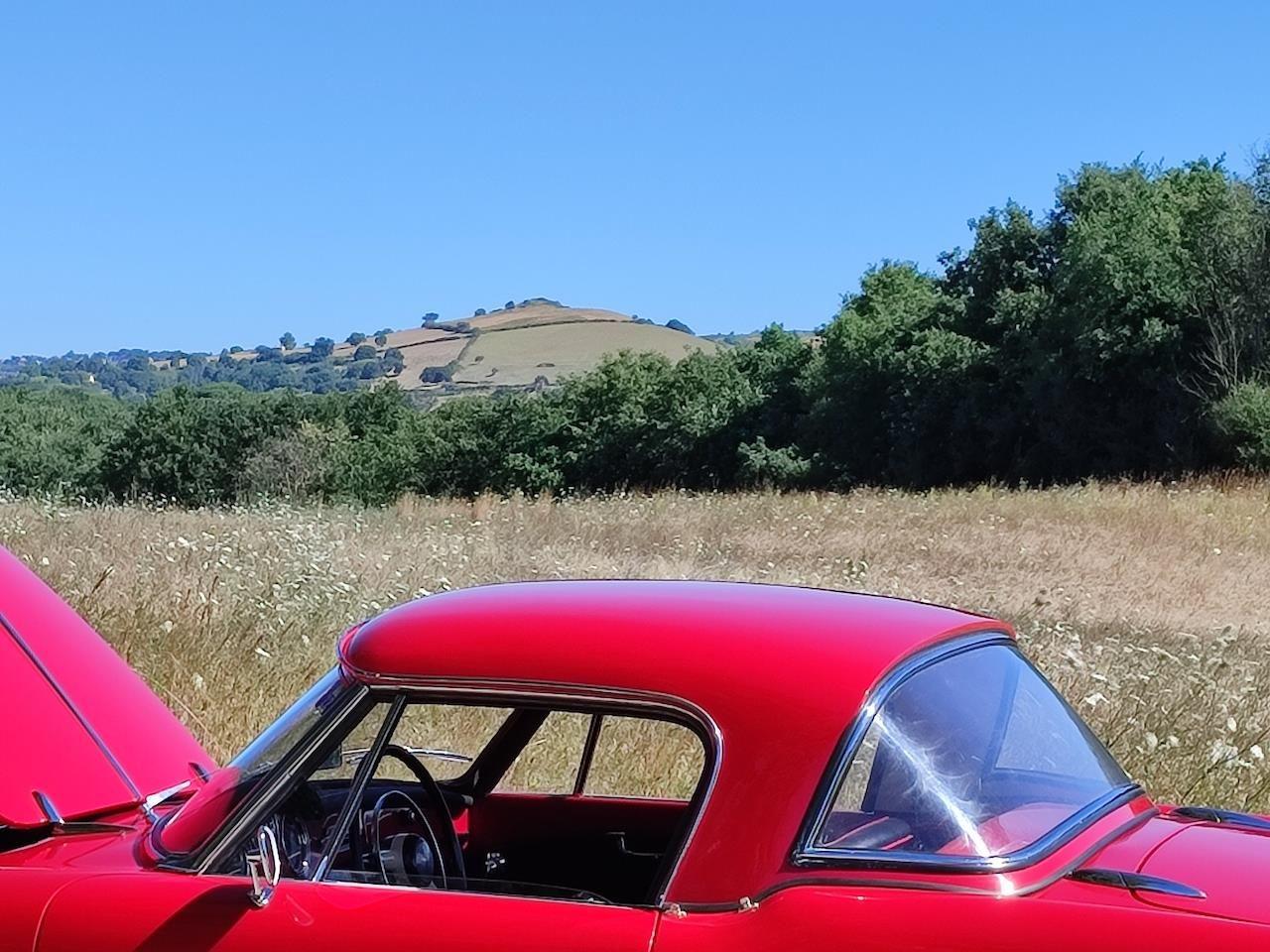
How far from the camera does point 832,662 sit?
8.06 ft

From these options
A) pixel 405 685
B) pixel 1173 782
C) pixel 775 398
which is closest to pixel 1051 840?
pixel 405 685

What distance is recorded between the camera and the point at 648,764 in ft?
16.2

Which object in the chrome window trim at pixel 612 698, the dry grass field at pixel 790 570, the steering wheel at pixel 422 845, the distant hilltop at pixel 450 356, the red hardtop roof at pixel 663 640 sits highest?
the distant hilltop at pixel 450 356

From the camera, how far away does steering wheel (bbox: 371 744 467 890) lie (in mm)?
2832

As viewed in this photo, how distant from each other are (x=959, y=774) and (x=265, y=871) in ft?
4.12

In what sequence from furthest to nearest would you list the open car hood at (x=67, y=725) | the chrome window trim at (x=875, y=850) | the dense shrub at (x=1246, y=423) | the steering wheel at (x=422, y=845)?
1. the dense shrub at (x=1246, y=423)
2. the open car hood at (x=67, y=725)
3. the steering wheel at (x=422, y=845)
4. the chrome window trim at (x=875, y=850)

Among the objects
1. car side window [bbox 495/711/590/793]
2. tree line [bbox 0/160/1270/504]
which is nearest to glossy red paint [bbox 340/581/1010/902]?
car side window [bbox 495/711/590/793]

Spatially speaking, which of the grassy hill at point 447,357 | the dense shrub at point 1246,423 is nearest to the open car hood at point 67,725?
the dense shrub at point 1246,423

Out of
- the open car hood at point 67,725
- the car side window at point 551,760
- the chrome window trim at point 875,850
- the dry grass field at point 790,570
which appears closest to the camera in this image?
the chrome window trim at point 875,850

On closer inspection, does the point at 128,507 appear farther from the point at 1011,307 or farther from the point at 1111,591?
the point at 1011,307

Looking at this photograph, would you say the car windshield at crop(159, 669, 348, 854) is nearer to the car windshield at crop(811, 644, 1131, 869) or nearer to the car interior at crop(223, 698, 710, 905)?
the car interior at crop(223, 698, 710, 905)

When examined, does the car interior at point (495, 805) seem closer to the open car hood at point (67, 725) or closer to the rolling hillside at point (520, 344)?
the open car hood at point (67, 725)

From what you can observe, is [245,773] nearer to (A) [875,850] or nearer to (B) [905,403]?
(A) [875,850]

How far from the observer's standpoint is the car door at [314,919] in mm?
2316
